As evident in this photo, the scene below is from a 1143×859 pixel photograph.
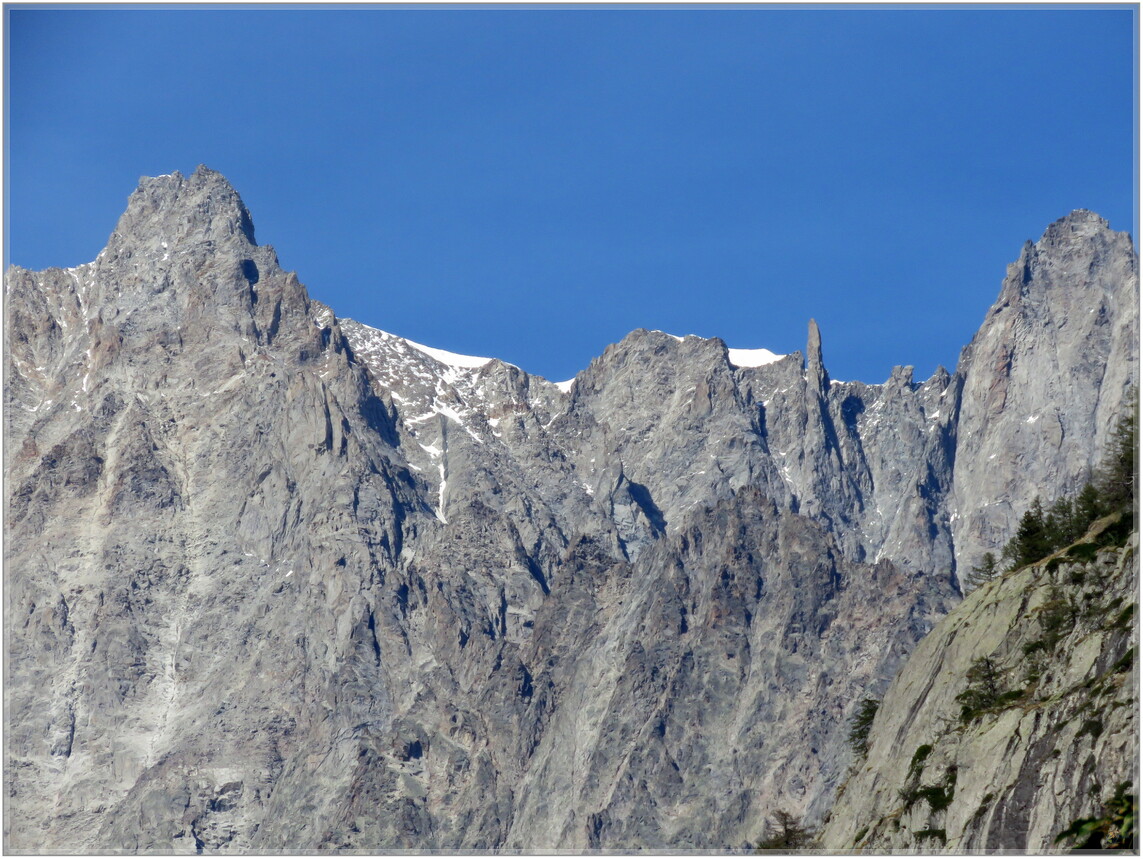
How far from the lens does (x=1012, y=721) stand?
69312mm

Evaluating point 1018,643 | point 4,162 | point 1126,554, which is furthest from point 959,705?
point 4,162

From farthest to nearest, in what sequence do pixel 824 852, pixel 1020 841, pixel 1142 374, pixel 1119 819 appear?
pixel 824 852
pixel 1020 841
pixel 1142 374
pixel 1119 819

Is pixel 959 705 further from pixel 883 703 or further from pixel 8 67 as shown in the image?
pixel 8 67

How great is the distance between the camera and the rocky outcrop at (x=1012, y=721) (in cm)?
6166

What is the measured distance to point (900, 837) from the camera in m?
74.1

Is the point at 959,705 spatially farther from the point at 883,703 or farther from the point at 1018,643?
the point at 883,703

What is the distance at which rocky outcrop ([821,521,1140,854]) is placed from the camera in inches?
2427

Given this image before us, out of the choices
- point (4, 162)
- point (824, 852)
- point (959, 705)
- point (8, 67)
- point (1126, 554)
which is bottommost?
point (824, 852)

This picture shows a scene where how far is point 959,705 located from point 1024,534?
64.4 feet

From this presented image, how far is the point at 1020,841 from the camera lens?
63344 millimetres

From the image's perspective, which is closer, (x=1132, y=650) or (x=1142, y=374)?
(x=1142, y=374)

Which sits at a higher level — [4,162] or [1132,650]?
[4,162]

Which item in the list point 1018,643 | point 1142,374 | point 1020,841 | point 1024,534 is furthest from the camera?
point 1024,534

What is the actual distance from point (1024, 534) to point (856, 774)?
50.8 ft
